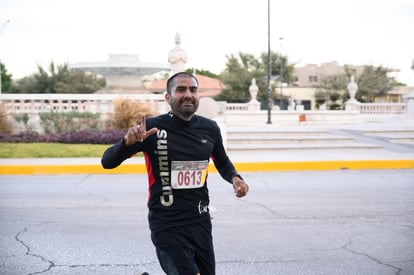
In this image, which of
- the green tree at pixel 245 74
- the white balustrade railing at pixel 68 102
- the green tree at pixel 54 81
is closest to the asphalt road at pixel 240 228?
the white balustrade railing at pixel 68 102

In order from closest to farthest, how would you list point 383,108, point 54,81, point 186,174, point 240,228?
point 186,174
point 240,228
point 383,108
point 54,81

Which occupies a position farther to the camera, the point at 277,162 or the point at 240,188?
the point at 277,162

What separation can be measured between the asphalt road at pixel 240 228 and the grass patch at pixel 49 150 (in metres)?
3.88

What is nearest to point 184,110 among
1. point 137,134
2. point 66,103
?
point 137,134

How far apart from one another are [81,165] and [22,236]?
21.5 feet

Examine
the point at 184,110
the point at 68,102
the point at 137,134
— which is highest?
the point at 68,102

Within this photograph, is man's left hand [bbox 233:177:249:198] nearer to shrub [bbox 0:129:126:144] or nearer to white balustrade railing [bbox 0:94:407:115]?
shrub [bbox 0:129:126:144]

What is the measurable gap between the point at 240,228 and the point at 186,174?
3406 mm

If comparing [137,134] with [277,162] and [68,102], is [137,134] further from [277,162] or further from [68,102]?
[68,102]

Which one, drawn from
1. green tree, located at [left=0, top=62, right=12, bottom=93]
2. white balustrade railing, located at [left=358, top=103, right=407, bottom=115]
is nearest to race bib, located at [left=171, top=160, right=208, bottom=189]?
white balustrade railing, located at [left=358, top=103, right=407, bottom=115]

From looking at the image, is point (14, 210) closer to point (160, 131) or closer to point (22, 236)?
point (22, 236)

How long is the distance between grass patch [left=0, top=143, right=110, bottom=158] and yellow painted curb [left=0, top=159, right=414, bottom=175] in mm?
2076

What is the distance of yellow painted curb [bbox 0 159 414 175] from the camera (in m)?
12.3

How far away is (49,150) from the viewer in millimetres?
14875
